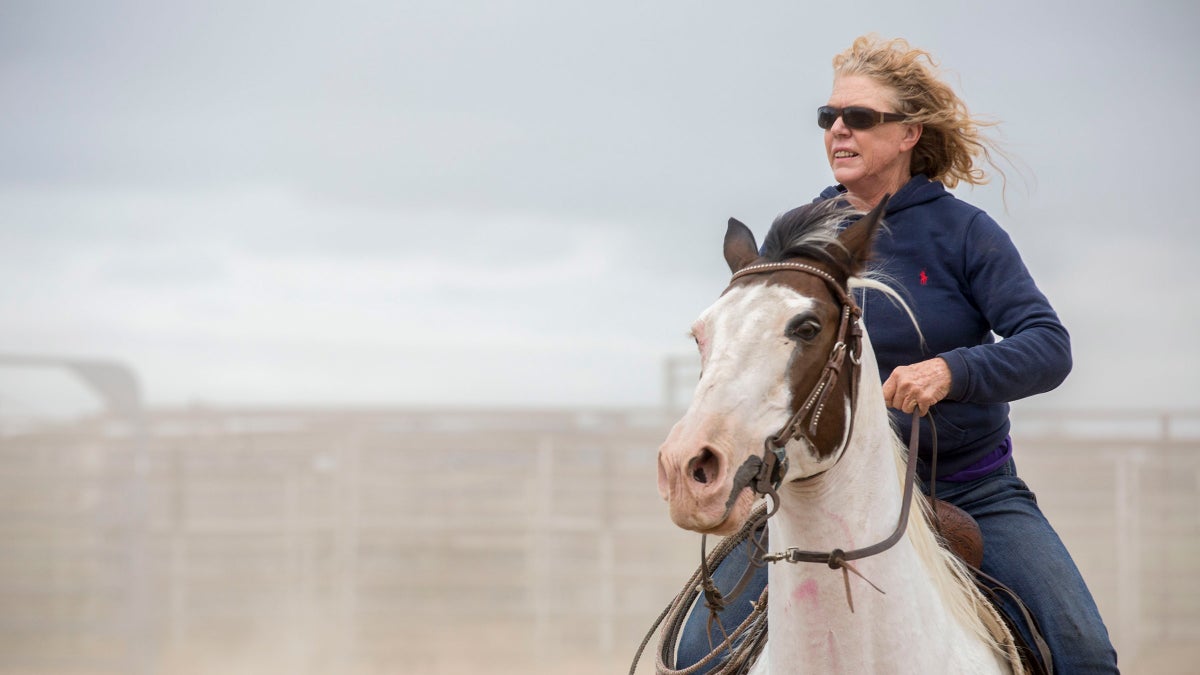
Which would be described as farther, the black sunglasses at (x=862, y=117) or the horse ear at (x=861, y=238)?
the black sunglasses at (x=862, y=117)

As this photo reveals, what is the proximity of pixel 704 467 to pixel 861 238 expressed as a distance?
2.17ft

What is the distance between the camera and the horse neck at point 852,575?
2.31 metres

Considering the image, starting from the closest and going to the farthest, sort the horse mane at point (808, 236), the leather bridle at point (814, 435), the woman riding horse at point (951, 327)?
the leather bridle at point (814, 435) < the horse mane at point (808, 236) < the woman riding horse at point (951, 327)

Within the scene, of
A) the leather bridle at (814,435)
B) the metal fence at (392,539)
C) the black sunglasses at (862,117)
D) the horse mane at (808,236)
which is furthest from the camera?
the metal fence at (392,539)

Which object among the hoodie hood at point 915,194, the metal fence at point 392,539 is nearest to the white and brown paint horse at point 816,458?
the hoodie hood at point 915,194

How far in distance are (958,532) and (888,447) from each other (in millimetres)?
566

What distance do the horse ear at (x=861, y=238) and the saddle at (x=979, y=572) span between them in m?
0.77

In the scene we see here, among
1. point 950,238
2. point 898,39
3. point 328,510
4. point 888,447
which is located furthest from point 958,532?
point 328,510

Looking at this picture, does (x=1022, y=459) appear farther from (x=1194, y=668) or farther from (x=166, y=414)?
(x=166, y=414)

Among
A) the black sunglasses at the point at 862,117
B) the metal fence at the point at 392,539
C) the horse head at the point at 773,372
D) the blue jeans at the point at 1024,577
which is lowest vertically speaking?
the metal fence at the point at 392,539

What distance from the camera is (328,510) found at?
1349cm

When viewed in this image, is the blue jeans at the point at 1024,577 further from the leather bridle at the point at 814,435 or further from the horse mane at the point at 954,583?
the leather bridle at the point at 814,435

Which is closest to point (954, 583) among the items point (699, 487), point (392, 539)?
point (699, 487)

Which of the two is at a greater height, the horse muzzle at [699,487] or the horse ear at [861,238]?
the horse ear at [861,238]
